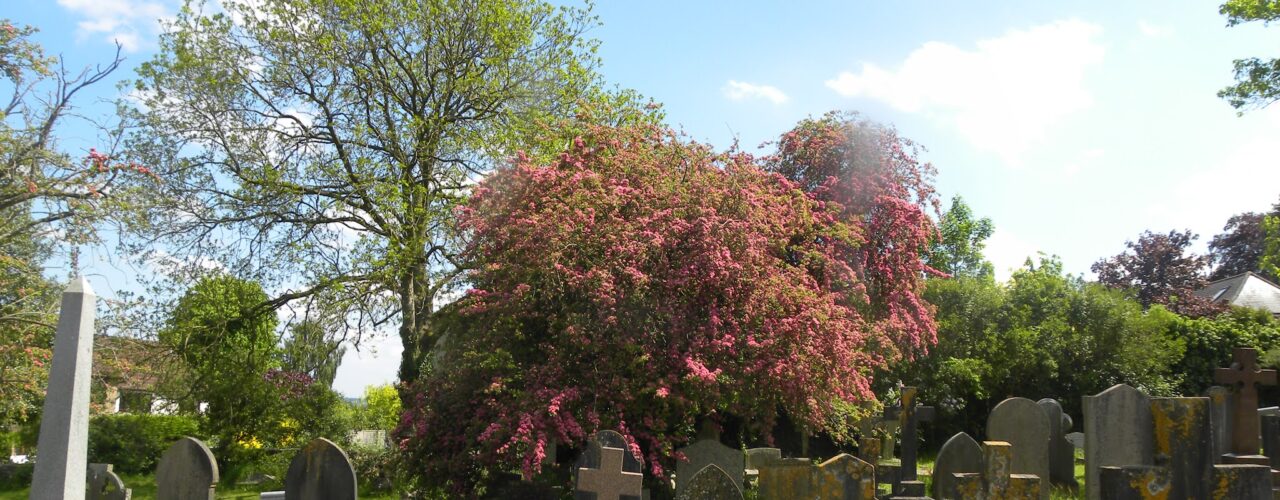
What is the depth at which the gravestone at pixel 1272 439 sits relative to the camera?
9.70m

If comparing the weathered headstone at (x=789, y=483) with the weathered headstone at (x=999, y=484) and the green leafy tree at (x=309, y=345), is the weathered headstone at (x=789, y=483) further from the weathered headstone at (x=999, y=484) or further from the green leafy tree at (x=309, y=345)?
the green leafy tree at (x=309, y=345)

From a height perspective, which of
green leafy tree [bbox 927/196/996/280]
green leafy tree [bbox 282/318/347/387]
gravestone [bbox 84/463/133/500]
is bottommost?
gravestone [bbox 84/463/133/500]

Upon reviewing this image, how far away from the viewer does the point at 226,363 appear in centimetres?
1770

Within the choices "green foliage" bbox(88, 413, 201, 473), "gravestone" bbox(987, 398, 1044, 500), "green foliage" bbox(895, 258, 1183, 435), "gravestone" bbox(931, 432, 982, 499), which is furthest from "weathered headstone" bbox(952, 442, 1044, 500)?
"green foliage" bbox(88, 413, 201, 473)

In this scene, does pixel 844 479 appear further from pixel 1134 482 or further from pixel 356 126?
pixel 356 126

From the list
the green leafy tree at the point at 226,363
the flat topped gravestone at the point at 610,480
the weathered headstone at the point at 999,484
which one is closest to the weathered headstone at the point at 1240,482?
the weathered headstone at the point at 999,484

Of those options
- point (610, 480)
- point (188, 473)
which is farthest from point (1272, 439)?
point (188, 473)

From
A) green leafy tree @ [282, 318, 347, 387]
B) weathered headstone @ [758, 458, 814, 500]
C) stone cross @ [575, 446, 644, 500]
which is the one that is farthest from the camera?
green leafy tree @ [282, 318, 347, 387]

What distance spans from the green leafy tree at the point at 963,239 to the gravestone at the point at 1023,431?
34.6 metres

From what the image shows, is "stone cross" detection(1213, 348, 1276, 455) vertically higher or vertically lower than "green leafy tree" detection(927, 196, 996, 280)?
lower

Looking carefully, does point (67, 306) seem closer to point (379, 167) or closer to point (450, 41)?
point (379, 167)

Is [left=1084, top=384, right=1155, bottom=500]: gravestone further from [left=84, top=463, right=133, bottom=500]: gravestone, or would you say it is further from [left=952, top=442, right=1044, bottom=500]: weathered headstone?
[left=84, top=463, right=133, bottom=500]: gravestone

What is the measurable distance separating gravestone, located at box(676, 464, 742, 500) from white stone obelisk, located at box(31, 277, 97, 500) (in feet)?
13.2

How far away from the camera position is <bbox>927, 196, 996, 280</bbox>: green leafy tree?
147 feet
